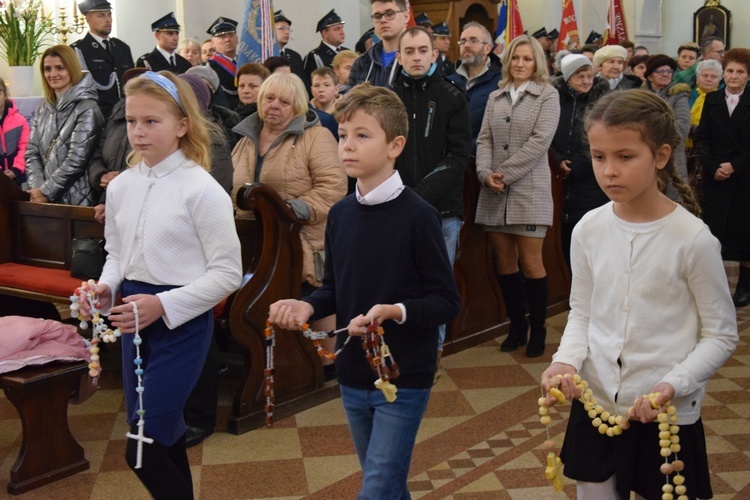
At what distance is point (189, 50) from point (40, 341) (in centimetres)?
519

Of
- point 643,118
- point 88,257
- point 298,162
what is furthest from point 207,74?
point 643,118

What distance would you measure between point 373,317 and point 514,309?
3.40 meters

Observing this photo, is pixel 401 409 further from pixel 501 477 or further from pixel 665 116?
pixel 501 477

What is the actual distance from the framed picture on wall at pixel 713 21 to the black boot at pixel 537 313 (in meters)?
15.5

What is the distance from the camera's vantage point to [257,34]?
6777 millimetres

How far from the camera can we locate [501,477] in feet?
11.6

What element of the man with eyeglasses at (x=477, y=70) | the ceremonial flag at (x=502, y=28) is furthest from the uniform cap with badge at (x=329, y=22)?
the man with eyeglasses at (x=477, y=70)

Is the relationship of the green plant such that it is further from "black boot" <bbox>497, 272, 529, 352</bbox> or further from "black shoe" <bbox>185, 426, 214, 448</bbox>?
"black shoe" <bbox>185, 426, 214, 448</bbox>

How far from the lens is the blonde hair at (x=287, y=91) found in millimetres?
4457

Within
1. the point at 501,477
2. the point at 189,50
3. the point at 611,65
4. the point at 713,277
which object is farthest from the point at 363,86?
the point at 189,50

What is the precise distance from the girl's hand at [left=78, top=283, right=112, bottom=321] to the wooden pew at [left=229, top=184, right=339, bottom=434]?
1.44 m

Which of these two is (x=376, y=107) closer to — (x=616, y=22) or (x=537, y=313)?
(x=537, y=313)

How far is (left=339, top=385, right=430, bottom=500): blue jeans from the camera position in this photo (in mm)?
2260

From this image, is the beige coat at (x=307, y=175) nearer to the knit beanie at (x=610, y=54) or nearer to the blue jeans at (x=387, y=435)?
the blue jeans at (x=387, y=435)
